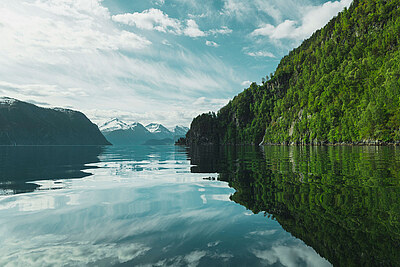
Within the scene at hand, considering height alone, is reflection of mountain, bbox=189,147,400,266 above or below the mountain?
below

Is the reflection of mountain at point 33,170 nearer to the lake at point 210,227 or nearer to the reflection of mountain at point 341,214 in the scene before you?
the lake at point 210,227

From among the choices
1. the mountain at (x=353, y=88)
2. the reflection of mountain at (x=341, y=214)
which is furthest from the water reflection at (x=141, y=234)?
the mountain at (x=353, y=88)

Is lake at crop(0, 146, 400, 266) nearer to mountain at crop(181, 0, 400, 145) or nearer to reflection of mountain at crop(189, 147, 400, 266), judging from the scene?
reflection of mountain at crop(189, 147, 400, 266)

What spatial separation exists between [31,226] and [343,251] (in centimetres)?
889

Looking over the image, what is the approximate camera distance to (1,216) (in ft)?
27.0

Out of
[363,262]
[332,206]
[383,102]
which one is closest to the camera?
[363,262]

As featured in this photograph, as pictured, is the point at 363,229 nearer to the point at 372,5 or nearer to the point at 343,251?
the point at 343,251

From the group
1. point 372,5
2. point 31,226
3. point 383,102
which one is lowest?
point 31,226

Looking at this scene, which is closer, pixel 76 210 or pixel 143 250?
pixel 143 250

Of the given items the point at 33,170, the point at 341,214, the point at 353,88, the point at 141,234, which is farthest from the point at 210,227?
the point at 353,88

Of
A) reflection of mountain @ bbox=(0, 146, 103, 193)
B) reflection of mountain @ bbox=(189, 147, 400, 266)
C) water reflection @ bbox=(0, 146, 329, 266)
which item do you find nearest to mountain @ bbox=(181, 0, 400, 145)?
reflection of mountain @ bbox=(189, 147, 400, 266)

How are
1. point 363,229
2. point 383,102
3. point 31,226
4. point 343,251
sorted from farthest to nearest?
point 383,102 → point 31,226 → point 363,229 → point 343,251

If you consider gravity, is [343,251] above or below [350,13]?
below

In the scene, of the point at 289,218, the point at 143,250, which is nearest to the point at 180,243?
the point at 143,250
